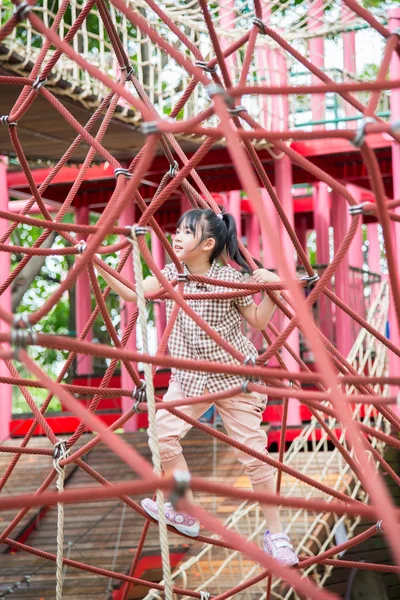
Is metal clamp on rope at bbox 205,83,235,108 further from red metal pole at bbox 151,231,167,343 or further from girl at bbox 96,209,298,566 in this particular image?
red metal pole at bbox 151,231,167,343

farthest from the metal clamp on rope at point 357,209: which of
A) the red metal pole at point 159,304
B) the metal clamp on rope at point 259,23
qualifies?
the red metal pole at point 159,304

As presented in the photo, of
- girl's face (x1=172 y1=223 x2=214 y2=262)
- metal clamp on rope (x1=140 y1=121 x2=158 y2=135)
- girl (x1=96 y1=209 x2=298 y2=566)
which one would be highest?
metal clamp on rope (x1=140 y1=121 x2=158 y2=135)

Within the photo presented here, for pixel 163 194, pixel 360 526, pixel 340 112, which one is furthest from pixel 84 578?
pixel 340 112

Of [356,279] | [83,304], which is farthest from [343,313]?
[83,304]

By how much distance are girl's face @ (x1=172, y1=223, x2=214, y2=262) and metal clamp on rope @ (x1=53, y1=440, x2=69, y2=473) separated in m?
0.76

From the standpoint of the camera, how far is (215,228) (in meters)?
3.37

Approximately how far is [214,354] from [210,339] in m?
0.05

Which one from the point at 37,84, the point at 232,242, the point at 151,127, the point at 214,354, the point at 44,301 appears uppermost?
the point at 37,84

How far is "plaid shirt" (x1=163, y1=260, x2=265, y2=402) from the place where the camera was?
3.29m

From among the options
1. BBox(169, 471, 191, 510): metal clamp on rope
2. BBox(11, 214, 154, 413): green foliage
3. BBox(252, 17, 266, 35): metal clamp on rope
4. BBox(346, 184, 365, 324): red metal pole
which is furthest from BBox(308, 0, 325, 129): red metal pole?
BBox(169, 471, 191, 510): metal clamp on rope

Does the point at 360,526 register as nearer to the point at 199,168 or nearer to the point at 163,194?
the point at 199,168

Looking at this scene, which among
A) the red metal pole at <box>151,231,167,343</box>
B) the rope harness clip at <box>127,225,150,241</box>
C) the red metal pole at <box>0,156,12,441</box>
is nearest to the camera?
the rope harness clip at <box>127,225,150,241</box>

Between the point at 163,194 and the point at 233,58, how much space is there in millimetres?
4837

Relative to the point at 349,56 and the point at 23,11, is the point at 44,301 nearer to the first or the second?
the point at 349,56
